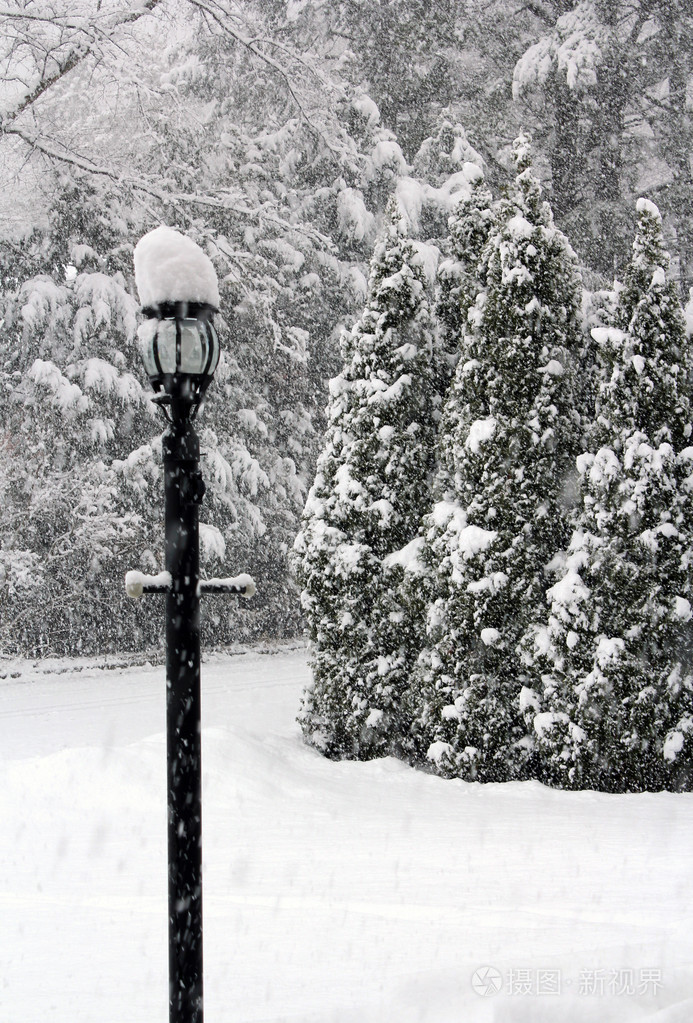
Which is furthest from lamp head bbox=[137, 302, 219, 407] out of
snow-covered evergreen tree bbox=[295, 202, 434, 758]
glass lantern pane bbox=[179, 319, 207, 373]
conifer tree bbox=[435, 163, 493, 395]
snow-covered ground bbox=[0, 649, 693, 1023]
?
conifer tree bbox=[435, 163, 493, 395]

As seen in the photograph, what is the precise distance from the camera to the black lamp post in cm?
335

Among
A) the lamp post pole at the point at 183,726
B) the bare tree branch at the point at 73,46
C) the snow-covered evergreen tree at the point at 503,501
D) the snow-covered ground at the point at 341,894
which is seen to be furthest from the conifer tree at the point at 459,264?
the bare tree branch at the point at 73,46

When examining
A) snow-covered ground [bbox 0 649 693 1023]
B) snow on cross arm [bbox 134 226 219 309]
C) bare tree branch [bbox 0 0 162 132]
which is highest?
bare tree branch [bbox 0 0 162 132]

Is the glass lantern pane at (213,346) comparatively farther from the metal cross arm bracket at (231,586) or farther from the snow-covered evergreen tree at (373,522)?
the snow-covered evergreen tree at (373,522)

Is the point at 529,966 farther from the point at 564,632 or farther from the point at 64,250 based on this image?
the point at 64,250

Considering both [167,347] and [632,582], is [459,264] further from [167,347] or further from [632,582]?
[167,347]

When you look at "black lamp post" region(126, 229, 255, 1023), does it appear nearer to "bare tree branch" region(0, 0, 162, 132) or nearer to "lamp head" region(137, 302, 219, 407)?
"lamp head" region(137, 302, 219, 407)

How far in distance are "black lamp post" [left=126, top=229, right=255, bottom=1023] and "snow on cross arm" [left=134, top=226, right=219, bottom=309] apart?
1.3 inches

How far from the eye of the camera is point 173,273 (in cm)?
355

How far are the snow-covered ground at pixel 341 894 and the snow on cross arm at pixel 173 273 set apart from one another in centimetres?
269

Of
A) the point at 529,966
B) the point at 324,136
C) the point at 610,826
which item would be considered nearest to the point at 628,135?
the point at 324,136

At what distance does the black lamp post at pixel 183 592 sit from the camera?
11.0ft

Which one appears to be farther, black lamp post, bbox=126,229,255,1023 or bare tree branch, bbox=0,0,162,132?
bare tree branch, bbox=0,0,162,132

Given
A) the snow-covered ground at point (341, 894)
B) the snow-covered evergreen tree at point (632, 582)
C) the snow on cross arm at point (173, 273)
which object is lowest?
the snow-covered ground at point (341, 894)
